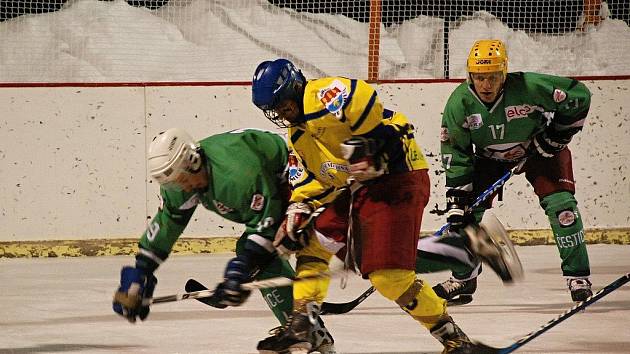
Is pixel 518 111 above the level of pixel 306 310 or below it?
above

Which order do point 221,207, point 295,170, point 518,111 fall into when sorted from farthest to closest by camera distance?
point 518,111
point 295,170
point 221,207

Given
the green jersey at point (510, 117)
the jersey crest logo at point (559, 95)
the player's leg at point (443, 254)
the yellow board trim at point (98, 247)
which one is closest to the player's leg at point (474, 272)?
the green jersey at point (510, 117)

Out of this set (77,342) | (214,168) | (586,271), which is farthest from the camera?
(586,271)

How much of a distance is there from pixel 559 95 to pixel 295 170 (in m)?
1.68

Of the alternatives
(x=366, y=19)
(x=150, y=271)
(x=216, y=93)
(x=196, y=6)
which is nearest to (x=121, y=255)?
(x=216, y=93)

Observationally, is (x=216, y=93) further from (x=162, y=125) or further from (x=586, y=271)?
(x=586, y=271)

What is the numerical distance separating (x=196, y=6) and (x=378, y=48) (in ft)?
3.60

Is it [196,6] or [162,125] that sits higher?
[196,6]

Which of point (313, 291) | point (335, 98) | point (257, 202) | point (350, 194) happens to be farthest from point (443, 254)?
point (335, 98)

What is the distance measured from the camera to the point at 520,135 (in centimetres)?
491

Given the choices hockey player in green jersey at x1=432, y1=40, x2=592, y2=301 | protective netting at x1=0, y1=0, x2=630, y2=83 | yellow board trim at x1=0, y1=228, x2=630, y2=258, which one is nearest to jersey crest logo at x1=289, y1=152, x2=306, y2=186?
hockey player in green jersey at x1=432, y1=40, x2=592, y2=301

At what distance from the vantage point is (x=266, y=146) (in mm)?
3516

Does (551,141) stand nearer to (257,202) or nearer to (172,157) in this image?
(257,202)

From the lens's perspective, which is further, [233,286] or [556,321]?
[556,321]
